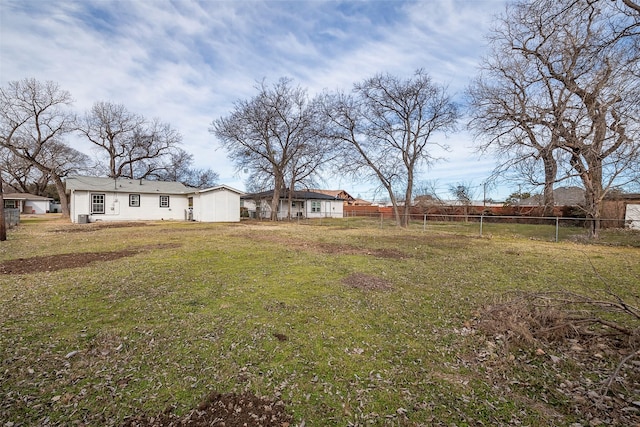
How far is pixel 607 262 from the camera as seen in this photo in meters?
9.02

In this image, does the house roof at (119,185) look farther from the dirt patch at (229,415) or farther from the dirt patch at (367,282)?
the dirt patch at (229,415)

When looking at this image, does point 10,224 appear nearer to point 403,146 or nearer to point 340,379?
point 340,379

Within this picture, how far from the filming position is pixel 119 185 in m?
24.2

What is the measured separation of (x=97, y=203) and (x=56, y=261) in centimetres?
1786

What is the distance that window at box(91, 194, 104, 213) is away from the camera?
22134mm

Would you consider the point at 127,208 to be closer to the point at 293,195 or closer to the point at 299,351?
the point at 293,195

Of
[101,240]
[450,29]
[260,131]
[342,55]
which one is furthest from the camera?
[260,131]

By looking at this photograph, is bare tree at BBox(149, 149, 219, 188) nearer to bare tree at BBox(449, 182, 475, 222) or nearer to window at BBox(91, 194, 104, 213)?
window at BBox(91, 194, 104, 213)

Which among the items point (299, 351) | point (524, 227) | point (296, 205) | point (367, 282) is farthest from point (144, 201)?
point (524, 227)

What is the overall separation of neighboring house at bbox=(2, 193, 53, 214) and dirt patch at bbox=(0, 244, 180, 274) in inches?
1646

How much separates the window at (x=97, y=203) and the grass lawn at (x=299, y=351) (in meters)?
18.7

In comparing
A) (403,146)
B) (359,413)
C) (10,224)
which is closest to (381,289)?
(359,413)

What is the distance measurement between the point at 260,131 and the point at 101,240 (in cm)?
1692

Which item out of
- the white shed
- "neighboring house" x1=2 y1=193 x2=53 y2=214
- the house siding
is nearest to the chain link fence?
the white shed
